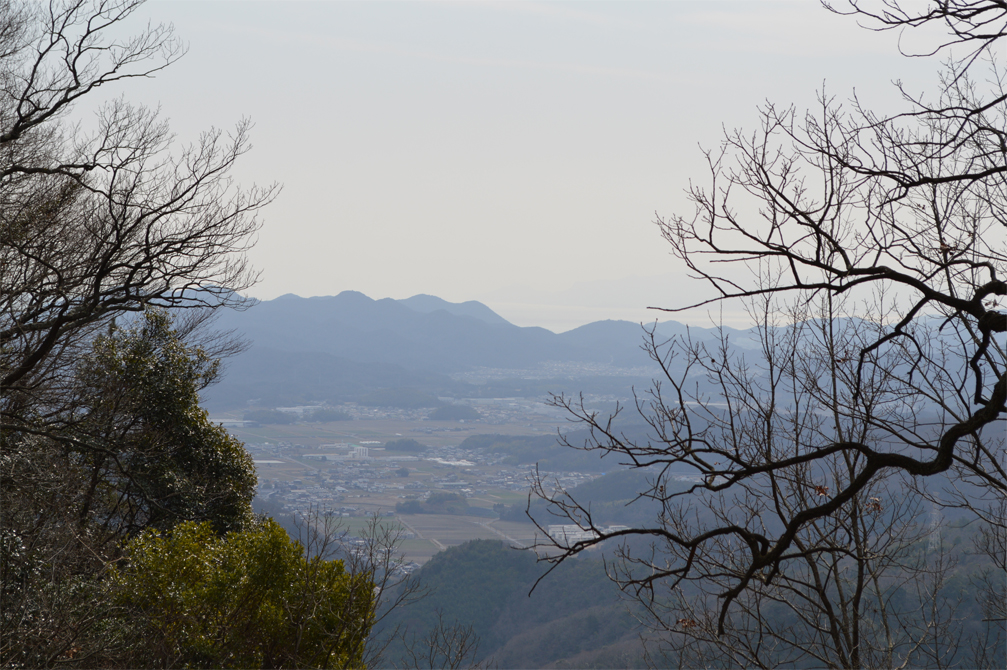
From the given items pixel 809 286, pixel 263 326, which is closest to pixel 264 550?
pixel 809 286

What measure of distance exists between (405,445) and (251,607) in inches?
3806

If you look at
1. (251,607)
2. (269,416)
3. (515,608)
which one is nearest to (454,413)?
A: (269,416)

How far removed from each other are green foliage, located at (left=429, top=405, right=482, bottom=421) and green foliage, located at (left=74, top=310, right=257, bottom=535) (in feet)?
357

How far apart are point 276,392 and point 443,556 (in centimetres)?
9346

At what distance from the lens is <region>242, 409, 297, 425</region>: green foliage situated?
355 ft

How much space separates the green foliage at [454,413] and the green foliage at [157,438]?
109 m

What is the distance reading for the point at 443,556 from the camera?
38625 mm

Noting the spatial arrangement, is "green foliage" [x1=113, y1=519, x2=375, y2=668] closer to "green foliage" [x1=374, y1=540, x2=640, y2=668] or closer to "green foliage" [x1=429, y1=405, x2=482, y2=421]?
"green foliage" [x1=374, y1=540, x2=640, y2=668]

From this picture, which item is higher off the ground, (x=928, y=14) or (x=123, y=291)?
(x=928, y=14)

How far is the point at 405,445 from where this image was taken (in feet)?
336

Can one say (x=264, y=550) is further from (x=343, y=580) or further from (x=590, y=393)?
(x=590, y=393)

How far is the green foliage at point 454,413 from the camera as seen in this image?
123m

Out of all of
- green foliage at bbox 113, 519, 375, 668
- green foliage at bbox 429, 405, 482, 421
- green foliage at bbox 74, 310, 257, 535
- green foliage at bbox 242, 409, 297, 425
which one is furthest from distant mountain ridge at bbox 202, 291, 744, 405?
green foliage at bbox 113, 519, 375, 668

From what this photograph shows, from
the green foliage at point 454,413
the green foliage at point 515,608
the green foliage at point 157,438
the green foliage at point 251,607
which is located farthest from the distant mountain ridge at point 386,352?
the green foliage at point 251,607
